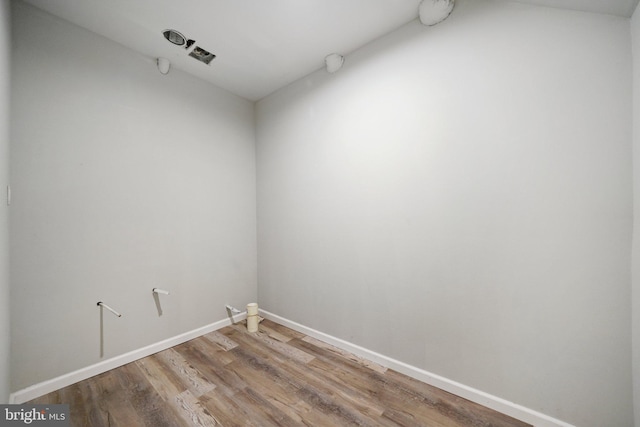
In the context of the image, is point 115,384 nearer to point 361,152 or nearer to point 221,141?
point 221,141

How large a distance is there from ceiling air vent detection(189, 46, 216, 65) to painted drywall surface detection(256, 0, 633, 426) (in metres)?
1.05

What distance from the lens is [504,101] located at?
1362 mm

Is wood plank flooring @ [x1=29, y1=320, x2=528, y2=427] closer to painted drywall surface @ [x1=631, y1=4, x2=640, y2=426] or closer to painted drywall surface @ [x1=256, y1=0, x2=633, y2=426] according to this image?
painted drywall surface @ [x1=256, y1=0, x2=633, y2=426]

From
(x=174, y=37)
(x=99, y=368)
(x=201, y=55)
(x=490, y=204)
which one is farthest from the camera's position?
(x=201, y=55)

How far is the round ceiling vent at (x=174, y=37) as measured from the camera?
1.81 metres

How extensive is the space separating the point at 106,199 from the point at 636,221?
3.14m

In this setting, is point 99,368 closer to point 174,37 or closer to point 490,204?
point 174,37

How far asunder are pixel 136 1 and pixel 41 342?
2320mm

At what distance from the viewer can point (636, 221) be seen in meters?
1.05

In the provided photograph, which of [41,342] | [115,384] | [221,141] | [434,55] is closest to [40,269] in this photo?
[41,342]

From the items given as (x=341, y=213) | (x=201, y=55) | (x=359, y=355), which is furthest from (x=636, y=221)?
(x=201, y=55)

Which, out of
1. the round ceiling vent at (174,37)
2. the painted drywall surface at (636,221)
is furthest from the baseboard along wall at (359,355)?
the round ceiling vent at (174,37)

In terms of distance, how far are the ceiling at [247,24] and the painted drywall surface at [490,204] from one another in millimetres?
178

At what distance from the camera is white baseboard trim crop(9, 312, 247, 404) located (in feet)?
4.87
